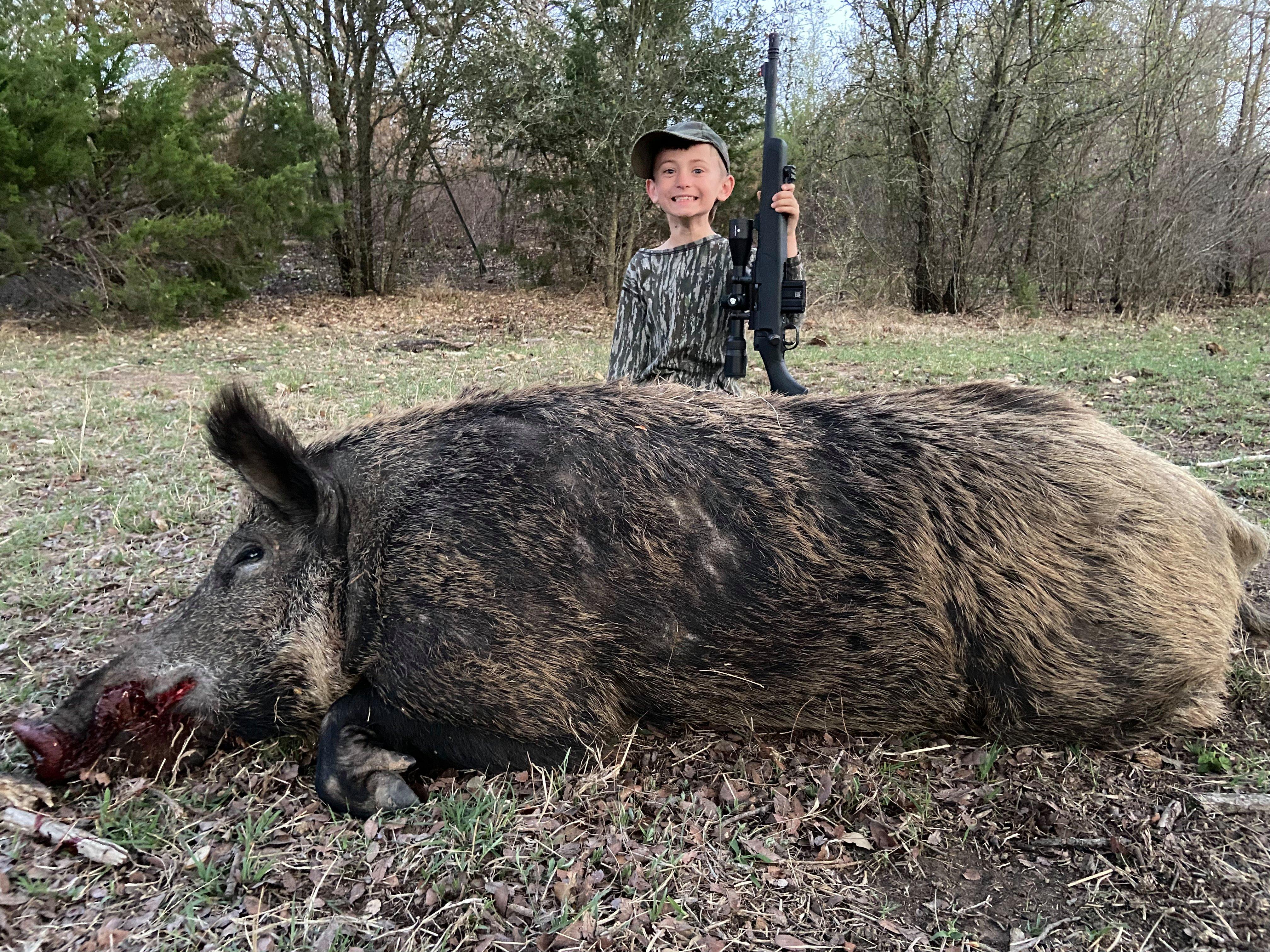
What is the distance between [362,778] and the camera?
229cm

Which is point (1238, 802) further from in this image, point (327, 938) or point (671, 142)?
point (671, 142)

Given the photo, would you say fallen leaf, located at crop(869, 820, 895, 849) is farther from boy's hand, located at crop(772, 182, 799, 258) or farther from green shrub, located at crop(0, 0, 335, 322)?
green shrub, located at crop(0, 0, 335, 322)

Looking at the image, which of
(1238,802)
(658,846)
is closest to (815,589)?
(658,846)

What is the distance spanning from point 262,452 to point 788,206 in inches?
100

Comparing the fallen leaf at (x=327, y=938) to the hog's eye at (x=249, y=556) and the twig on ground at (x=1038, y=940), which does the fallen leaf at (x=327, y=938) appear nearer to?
the hog's eye at (x=249, y=556)

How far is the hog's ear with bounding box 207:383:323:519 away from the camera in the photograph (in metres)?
2.36

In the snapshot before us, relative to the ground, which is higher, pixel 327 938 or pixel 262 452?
pixel 262 452

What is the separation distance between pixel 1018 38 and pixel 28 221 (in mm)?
16359

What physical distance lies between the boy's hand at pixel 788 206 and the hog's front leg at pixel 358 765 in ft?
8.96

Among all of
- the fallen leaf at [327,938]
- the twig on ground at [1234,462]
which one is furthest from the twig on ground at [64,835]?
the twig on ground at [1234,462]

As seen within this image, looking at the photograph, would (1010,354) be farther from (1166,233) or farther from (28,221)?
(28,221)

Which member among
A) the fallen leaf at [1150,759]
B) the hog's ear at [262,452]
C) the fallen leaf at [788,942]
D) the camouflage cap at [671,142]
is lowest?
the fallen leaf at [788,942]

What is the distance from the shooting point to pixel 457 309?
16469mm

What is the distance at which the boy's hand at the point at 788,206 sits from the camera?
12.3ft
